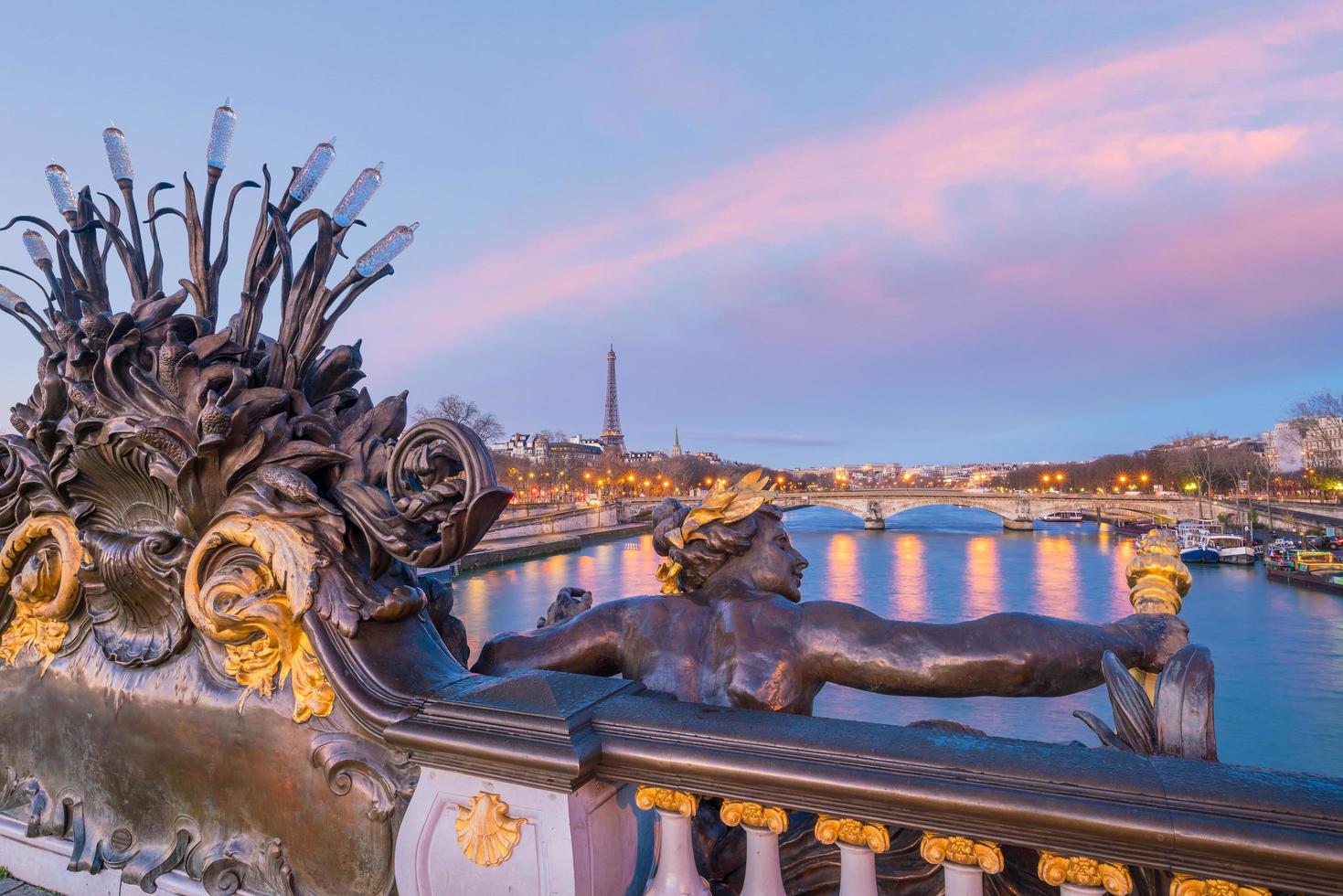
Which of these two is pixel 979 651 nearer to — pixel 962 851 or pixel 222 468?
pixel 962 851

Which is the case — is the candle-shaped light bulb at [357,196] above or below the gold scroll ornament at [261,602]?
above

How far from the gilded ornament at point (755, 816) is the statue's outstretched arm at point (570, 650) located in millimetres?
711

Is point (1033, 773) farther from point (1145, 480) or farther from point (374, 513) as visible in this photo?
point (1145, 480)

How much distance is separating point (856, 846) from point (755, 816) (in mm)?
188

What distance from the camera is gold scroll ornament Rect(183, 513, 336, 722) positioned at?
1.84 m

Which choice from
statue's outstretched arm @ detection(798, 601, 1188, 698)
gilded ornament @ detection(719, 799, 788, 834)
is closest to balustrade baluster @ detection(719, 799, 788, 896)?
gilded ornament @ detection(719, 799, 788, 834)

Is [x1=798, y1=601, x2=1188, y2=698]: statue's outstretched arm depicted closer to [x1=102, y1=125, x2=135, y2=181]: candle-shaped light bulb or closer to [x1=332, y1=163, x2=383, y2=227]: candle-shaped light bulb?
[x1=332, y1=163, x2=383, y2=227]: candle-shaped light bulb

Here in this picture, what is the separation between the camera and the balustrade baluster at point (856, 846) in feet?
4.32

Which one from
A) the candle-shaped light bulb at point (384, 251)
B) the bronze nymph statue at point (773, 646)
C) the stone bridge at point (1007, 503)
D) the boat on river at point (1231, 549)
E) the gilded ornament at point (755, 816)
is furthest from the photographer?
the stone bridge at point (1007, 503)

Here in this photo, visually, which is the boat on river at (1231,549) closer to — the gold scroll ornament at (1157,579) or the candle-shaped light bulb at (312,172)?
the gold scroll ornament at (1157,579)

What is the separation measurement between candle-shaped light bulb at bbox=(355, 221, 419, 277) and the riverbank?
2562cm

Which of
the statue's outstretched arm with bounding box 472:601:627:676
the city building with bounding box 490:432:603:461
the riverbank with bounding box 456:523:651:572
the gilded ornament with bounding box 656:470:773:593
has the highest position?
the city building with bounding box 490:432:603:461

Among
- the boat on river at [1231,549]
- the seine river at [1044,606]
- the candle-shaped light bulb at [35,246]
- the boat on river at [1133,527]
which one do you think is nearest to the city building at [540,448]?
the seine river at [1044,606]

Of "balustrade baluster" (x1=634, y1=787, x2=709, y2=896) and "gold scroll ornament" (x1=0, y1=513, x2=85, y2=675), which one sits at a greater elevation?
"gold scroll ornament" (x1=0, y1=513, x2=85, y2=675)
